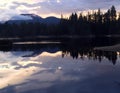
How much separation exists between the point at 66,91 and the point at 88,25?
159 m

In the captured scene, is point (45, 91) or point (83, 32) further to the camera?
point (83, 32)

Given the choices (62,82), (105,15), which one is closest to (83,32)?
(105,15)

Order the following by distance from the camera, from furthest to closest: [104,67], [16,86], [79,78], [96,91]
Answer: [104,67], [79,78], [16,86], [96,91]

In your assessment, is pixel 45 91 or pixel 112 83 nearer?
pixel 45 91

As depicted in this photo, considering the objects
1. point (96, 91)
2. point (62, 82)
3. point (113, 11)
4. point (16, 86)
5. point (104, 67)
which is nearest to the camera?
point (96, 91)

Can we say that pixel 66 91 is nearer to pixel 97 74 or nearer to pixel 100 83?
pixel 100 83

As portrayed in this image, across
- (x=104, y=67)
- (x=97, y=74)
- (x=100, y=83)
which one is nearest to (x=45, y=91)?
(x=100, y=83)

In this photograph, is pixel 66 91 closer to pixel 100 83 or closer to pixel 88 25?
pixel 100 83

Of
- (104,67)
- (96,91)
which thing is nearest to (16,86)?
(96,91)

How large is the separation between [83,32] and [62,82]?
153 meters

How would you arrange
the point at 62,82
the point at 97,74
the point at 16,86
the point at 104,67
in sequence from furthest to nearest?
the point at 104,67 → the point at 97,74 → the point at 62,82 → the point at 16,86

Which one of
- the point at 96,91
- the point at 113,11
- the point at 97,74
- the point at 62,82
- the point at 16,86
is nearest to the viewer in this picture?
the point at 96,91

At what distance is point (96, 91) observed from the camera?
2748cm

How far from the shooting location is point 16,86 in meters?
30.7
